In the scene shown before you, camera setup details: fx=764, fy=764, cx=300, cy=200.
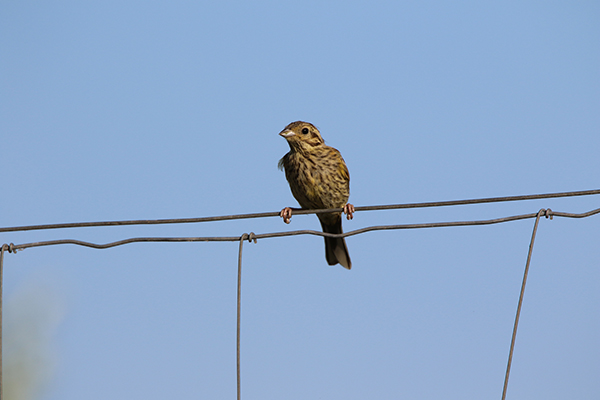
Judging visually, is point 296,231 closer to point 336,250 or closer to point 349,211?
point 349,211

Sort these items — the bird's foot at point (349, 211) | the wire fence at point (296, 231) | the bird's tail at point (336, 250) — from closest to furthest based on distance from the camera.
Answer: the wire fence at point (296, 231), the bird's foot at point (349, 211), the bird's tail at point (336, 250)

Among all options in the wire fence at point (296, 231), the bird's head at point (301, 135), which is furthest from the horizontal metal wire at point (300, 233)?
the bird's head at point (301, 135)

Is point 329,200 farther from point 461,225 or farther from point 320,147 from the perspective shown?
point 461,225

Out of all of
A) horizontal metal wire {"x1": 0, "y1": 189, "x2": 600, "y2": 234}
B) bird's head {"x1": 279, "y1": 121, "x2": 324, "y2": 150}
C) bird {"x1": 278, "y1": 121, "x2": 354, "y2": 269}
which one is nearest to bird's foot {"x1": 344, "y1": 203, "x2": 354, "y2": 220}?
bird {"x1": 278, "y1": 121, "x2": 354, "y2": 269}

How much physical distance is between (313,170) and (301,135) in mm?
415

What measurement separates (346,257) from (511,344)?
4.56m

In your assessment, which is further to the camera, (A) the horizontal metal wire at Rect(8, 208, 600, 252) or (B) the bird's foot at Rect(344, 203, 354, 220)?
(B) the bird's foot at Rect(344, 203, 354, 220)

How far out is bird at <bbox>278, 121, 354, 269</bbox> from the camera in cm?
766

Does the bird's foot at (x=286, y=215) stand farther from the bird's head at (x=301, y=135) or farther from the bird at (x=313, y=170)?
the bird's head at (x=301, y=135)

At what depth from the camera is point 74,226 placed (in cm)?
466

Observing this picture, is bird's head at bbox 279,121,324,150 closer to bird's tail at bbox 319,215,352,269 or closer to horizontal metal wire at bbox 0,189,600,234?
bird's tail at bbox 319,215,352,269

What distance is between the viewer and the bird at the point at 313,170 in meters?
7.66

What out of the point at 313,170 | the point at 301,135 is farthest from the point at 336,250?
the point at 301,135

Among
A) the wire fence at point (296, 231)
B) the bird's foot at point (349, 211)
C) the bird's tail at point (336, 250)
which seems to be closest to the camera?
the wire fence at point (296, 231)
